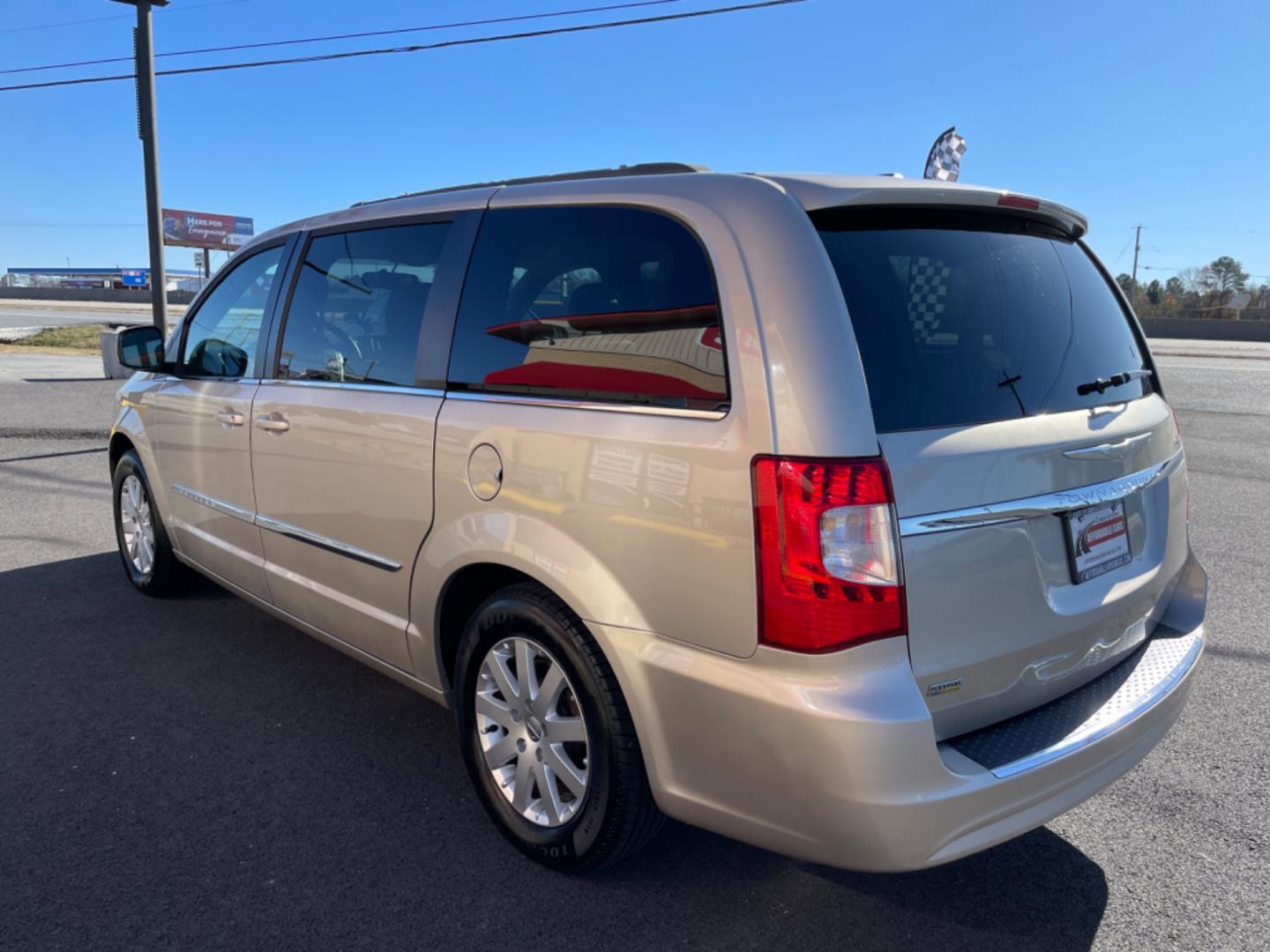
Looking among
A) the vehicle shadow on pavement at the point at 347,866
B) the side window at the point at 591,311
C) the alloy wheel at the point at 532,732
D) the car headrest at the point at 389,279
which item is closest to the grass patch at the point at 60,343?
the vehicle shadow on pavement at the point at 347,866

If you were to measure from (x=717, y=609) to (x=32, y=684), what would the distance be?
10.7 ft

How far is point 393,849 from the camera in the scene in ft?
8.95

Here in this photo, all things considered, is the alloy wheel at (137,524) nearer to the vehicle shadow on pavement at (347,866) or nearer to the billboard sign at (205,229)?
the vehicle shadow on pavement at (347,866)

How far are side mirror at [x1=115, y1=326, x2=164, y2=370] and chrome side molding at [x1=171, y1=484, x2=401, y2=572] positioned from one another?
715 mm

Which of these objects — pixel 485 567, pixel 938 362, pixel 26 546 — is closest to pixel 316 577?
pixel 485 567

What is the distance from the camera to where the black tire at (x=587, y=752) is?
2.34m

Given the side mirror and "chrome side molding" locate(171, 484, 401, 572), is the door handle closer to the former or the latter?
"chrome side molding" locate(171, 484, 401, 572)

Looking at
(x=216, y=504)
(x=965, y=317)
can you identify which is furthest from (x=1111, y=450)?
(x=216, y=504)

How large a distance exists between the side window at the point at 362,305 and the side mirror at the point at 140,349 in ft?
4.65

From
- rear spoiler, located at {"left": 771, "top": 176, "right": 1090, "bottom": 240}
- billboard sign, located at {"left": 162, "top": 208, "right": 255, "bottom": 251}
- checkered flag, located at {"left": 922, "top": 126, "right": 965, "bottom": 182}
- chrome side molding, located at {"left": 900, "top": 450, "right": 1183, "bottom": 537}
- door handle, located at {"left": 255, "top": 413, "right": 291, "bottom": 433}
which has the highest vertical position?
billboard sign, located at {"left": 162, "top": 208, "right": 255, "bottom": 251}

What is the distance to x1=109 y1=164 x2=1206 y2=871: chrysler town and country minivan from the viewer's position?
196 centimetres

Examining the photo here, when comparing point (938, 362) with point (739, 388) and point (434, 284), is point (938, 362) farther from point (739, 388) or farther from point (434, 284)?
point (434, 284)

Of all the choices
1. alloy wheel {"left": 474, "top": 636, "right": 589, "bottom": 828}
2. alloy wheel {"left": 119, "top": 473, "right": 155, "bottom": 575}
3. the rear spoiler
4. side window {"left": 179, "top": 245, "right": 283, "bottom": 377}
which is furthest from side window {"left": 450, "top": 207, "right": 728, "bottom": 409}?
alloy wheel {"left": 119, "top": 473, "right": 155, "bottom": 575}

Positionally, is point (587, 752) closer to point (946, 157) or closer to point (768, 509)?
point (768, 509)
